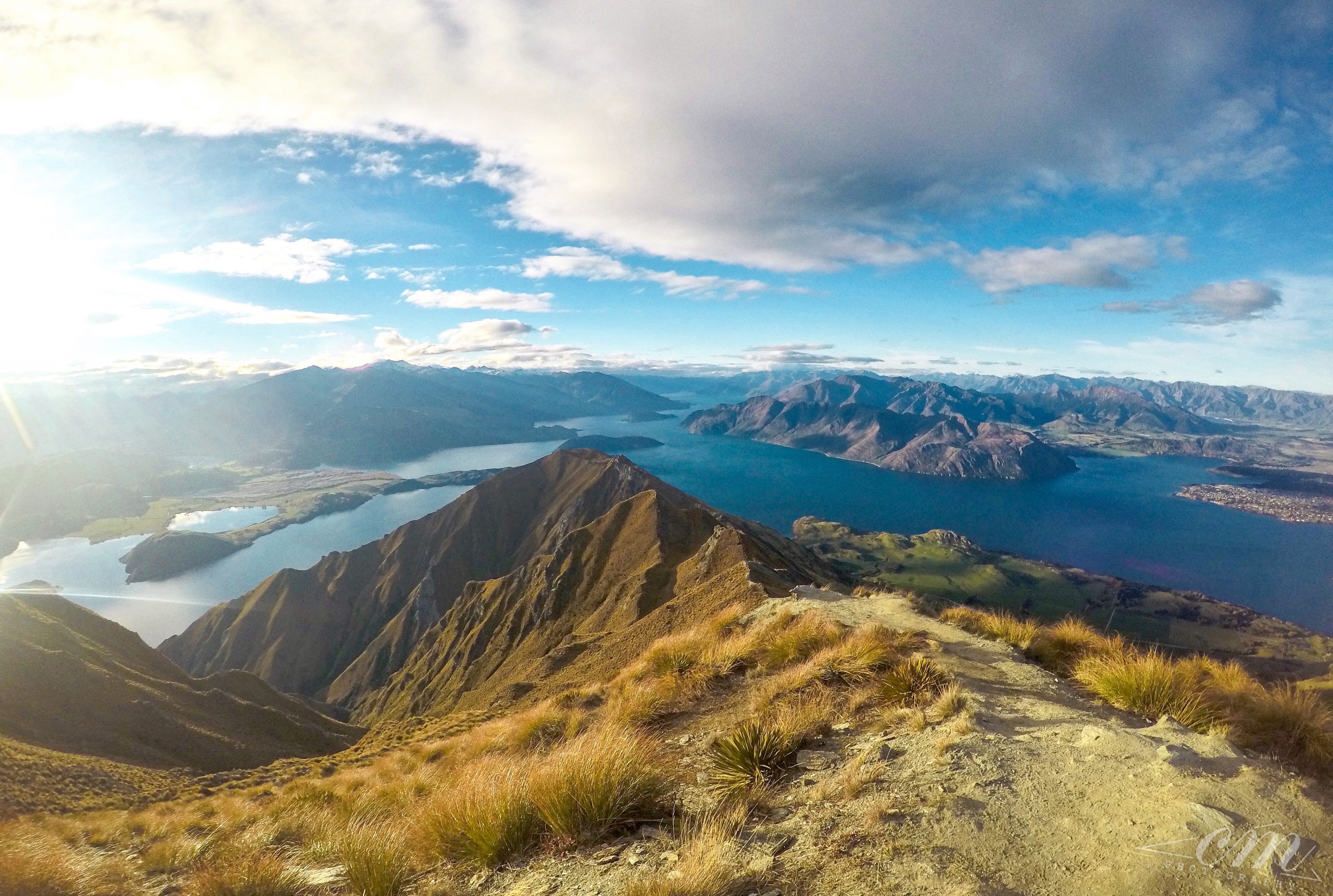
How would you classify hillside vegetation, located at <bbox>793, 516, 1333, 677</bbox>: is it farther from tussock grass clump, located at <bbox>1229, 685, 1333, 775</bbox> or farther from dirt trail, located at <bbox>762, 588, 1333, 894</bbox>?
dirt trail, located at <bbox>762, 588, 1333, 894</bbox>

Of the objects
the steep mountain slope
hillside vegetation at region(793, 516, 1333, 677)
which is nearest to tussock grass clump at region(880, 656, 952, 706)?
the steep mountain slope

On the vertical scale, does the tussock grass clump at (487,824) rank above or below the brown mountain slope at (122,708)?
above

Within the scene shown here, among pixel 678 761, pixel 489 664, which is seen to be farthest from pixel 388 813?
pixel 489 664

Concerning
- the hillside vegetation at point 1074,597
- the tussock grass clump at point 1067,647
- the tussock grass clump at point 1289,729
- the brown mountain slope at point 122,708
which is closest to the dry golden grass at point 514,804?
the tussock grass clump at point 1067,647

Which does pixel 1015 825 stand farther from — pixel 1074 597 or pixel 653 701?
pixel 1074 597

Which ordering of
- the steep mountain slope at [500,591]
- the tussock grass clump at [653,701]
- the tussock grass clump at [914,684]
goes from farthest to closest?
1. the steep mountain slope at [500,591]
2. the tussock grass clump at [653,701]
3. the tussock grass clump at [914,684]

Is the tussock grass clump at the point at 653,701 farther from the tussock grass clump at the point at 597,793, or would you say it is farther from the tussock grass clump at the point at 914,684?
the tussock grass clump at the point at 914,684

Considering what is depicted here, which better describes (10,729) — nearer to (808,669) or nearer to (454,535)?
(808,669)
